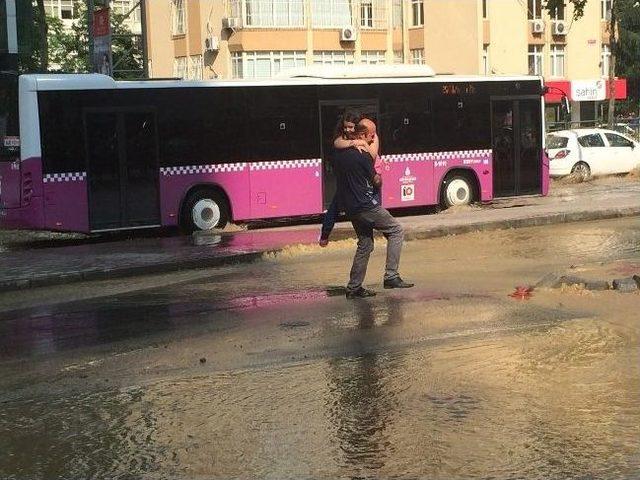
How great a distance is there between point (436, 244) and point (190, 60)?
4022 cm

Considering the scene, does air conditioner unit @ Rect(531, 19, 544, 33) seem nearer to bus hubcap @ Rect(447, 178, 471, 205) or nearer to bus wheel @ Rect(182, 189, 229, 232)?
bus hubcap @ Rect(447, 178, 471, 205)

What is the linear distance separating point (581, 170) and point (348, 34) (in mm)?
23165

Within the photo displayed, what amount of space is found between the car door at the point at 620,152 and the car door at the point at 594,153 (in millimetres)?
315

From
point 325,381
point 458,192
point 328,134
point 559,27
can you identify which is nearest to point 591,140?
point 458,192

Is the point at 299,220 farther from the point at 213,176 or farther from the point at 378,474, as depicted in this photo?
the point at 378,474

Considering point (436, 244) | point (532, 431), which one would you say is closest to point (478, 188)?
point (436, 244)

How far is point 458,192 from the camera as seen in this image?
2089 centimetres

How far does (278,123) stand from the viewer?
61.5 ft

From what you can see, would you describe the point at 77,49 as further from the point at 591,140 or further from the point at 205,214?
the point at 205,214

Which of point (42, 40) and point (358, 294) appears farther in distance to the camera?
point (42, 40)

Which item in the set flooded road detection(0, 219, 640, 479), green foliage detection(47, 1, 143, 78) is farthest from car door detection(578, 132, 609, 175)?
green foliage detection(47, 1, 143, 78)

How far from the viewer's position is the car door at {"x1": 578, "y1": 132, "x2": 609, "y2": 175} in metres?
29.5

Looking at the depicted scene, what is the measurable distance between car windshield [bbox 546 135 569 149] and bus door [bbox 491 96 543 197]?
308 inches

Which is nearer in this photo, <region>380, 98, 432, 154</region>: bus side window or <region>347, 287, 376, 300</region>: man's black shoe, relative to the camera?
<region>347, 287, 376, 300</region>: man's black shoe
